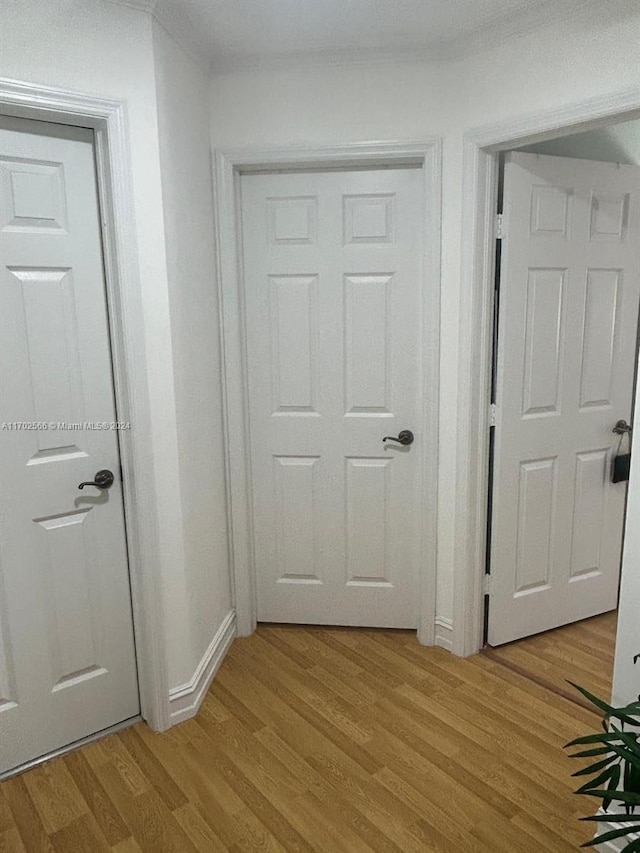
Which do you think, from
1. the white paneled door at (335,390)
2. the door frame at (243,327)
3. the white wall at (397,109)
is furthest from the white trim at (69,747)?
the white wall at (397,109)

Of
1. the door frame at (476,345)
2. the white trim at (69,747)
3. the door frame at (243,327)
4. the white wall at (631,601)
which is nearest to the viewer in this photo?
the white wall at (631,601)

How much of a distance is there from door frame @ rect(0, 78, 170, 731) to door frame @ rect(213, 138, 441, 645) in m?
0.59

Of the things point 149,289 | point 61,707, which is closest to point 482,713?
point 61,707

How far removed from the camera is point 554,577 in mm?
2721

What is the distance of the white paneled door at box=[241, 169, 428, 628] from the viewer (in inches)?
97.6

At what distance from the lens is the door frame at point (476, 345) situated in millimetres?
2121

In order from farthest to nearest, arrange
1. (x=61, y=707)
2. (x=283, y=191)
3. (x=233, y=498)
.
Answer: (x=233, y=498) < (x=283, y=191) < (x=61, y=707)

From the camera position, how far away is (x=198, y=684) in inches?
90.4

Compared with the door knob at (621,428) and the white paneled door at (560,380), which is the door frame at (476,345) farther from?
the door knob at (621,428)

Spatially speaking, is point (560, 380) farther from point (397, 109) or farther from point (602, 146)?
point (397, 109)

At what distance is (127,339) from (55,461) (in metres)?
0.45

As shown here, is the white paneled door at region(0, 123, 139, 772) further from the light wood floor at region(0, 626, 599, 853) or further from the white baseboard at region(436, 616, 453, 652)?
the white baseboard at region(436, 616, 453, 652)

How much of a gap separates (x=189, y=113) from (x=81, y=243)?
2.13ft

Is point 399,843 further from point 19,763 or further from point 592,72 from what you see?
point 592,72
